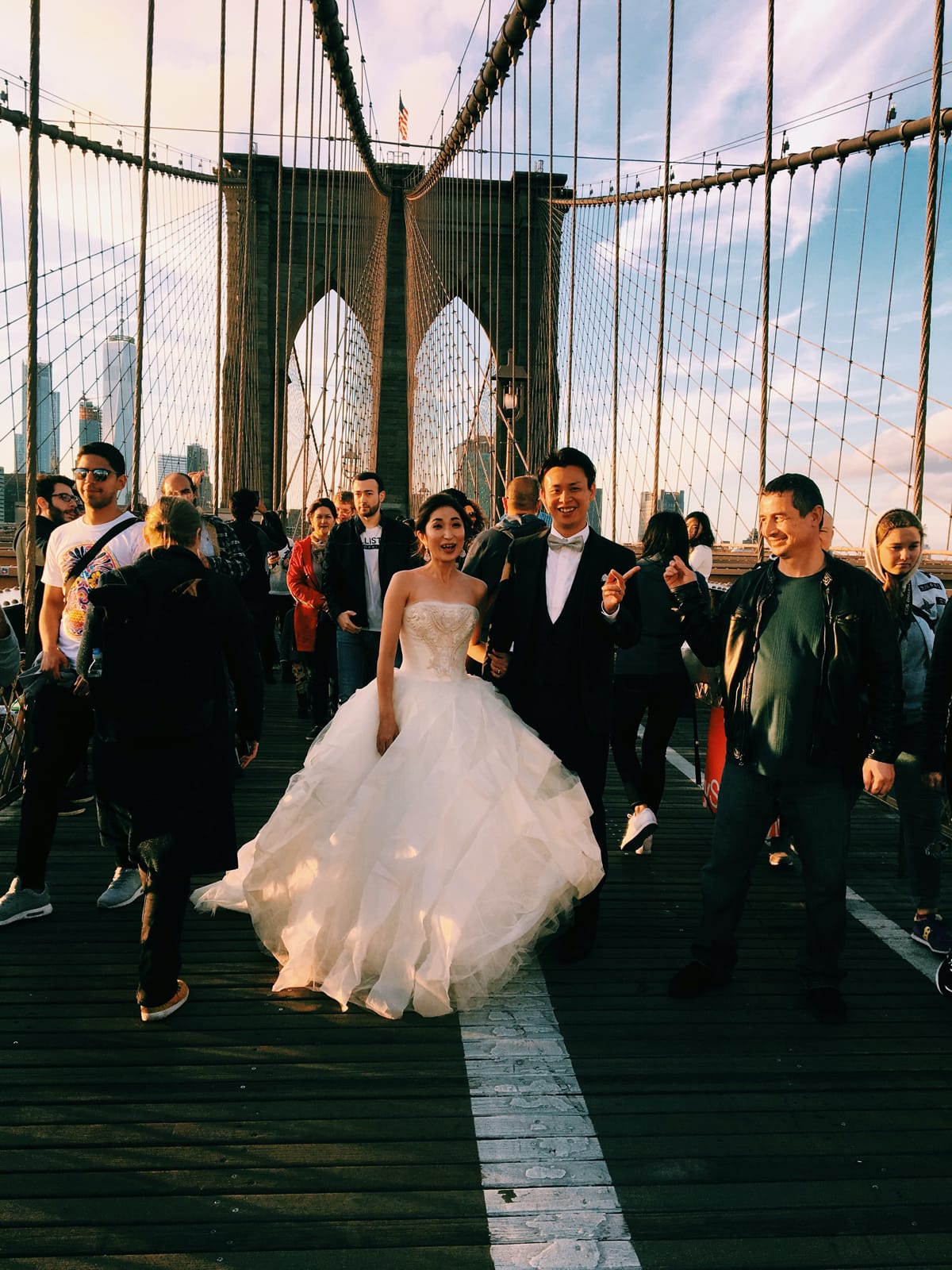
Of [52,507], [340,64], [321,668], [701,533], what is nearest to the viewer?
Answer: [52,507]

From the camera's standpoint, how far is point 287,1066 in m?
2.05

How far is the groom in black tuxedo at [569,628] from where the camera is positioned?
2.73 meters

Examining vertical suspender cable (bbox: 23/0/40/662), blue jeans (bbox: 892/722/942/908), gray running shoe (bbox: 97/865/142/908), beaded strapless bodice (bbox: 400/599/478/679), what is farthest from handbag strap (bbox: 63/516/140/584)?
blue jeans (bbox: 892/722/942/908)

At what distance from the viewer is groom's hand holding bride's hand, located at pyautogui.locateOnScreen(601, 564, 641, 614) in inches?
102

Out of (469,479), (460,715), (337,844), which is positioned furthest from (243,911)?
(469,479)

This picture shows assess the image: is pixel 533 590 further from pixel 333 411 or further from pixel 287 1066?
pixel 333 411

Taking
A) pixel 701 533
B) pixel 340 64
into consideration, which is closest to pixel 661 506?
pixel 701 533

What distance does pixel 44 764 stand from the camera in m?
2.76

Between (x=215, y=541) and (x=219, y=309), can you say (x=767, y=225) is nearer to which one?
(x=215, y=541)

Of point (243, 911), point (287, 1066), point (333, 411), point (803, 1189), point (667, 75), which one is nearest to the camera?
point (803, 1189)

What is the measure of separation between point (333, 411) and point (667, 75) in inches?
368

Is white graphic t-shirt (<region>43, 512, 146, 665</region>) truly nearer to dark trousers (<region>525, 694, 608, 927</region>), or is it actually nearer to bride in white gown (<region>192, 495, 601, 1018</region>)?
bride in white gown (<region>192, 495, 601, 1018</region>)

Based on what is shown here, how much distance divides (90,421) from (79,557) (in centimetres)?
1101

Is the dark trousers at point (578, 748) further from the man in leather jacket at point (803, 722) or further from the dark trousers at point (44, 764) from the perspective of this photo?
the dark trousers at point (44, 764)
